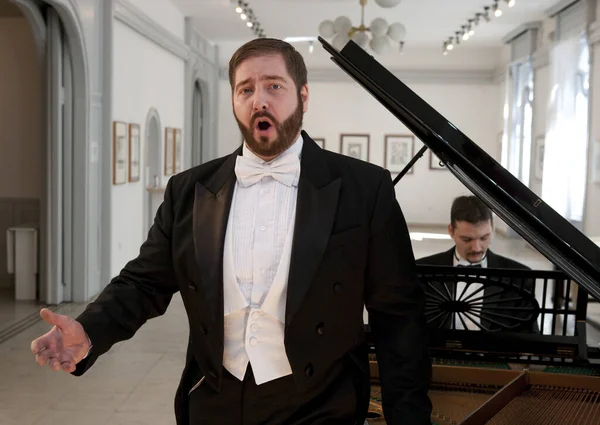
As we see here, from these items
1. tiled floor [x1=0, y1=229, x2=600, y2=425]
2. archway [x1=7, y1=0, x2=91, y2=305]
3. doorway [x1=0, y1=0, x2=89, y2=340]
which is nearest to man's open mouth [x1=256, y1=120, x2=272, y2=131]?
tiled floor [x1=0, y1=229, x2=600, y2=425]

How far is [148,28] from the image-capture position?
36.3 feet

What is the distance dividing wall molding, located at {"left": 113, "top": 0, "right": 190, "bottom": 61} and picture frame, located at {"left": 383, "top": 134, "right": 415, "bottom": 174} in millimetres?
7668

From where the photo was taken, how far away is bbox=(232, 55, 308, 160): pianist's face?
1.92 meters

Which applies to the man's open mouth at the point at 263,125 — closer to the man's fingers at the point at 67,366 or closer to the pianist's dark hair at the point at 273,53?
the pianist's dark hair at the point at 273,53

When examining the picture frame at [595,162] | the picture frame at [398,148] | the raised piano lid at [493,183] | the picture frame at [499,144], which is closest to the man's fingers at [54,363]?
the raised piano lid at [493,183]

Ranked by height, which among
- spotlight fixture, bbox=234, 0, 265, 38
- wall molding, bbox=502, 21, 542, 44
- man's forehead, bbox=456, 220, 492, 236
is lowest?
man's forehead, bbox=456, 220, 492, 236

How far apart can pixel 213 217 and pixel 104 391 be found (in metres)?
3.84

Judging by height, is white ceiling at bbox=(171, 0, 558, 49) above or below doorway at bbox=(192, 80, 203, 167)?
above

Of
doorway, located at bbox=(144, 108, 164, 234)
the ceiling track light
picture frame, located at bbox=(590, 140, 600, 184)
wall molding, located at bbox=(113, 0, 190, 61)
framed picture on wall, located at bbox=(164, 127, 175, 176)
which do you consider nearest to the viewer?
wall molding, located at bbox=(113, 0, 190, 61)

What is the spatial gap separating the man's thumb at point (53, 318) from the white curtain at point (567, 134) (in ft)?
36.6

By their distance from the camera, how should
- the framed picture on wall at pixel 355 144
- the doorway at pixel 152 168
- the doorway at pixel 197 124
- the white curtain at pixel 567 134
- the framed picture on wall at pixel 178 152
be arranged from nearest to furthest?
the doorway at pixel 152 168
the white curtain at pixel 567 134
the framed picture on wall at pixel 178 152
the doorway at pixel 197 124
the framed picture on wall at pixel 355 144

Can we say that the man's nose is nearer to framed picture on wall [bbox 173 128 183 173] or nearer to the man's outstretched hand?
the man's outstretched hand

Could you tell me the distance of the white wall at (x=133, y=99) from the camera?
9.72m

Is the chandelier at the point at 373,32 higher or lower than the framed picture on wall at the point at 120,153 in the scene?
higher
